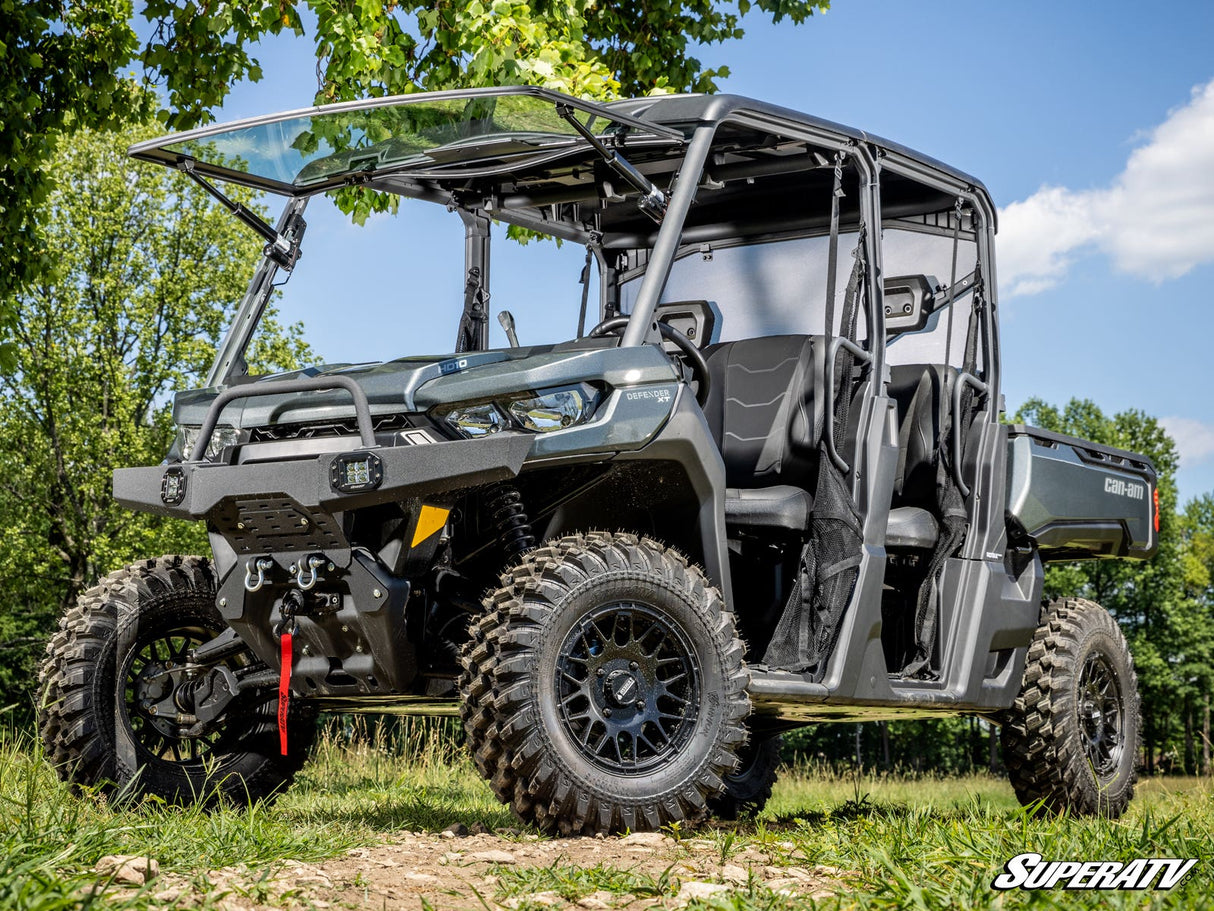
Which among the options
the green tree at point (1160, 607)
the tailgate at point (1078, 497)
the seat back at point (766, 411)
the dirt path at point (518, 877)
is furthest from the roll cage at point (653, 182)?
the green tree at point (1160, 607)

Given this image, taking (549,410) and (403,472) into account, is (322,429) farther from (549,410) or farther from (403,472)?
(549,410)

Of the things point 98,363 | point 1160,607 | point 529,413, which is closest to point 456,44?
point 529,413

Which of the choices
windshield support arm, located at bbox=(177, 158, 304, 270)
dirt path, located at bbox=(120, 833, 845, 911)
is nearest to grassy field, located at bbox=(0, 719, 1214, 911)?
dirt path, located at bbox=(120, 833, 845, 911)

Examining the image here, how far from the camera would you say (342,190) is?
19.5 feet

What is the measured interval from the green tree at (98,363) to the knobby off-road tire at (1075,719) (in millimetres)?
26456

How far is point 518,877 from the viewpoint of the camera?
3379mm

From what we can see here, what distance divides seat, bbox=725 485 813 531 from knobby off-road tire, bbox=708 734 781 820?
6.79ft

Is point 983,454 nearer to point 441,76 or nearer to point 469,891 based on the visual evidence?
point 469,891

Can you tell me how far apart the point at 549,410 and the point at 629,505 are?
0.61m

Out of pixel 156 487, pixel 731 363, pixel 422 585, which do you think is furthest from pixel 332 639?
pixel 731 363

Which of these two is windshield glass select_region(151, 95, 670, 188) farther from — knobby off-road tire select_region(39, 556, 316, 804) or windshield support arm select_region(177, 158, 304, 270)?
knobby off-road tire select_region(39, 556, 316, 804)

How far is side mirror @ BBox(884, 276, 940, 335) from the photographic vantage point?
6641 millimetres

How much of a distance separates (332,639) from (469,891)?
4.35 feet

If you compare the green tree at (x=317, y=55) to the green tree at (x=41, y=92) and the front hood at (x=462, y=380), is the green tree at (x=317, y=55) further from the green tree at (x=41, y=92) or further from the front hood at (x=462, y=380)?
the front hood at (x=462, y=380)
